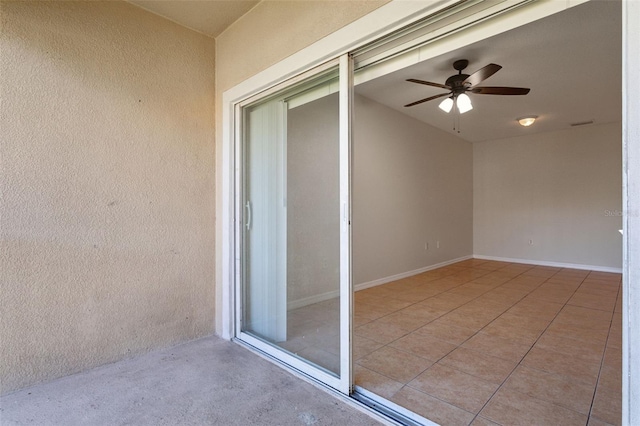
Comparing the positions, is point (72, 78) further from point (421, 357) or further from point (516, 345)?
point (516, 345)

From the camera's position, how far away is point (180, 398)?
188 centimetres

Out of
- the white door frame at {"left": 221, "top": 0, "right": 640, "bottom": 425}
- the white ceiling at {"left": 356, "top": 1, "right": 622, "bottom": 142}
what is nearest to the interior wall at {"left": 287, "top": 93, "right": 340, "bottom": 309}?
the white door frame at {"left": 221, "top": 0, "right": 640, "bottom": 425}

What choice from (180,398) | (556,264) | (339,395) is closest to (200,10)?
(180,398)

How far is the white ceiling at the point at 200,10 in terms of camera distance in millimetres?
2342

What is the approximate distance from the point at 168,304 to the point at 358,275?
96.8 inches

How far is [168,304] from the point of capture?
2.56m

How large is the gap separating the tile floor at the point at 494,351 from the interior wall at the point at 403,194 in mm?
670

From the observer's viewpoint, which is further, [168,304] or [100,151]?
[168,304]

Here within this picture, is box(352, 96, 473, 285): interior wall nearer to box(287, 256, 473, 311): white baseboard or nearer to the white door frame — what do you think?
box(287, 256, 473, 311): white baseboard

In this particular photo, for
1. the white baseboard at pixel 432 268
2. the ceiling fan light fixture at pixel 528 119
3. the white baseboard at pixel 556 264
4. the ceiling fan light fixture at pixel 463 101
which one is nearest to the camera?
the white baseboard at pixel 432 268

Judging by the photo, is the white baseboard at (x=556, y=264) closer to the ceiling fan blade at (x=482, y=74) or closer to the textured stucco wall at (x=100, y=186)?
the ceiling fan blade at (x=482, y=74)

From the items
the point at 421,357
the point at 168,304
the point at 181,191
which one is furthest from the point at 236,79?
the point at 421,357

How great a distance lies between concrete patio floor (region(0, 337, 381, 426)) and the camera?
66.6 inches

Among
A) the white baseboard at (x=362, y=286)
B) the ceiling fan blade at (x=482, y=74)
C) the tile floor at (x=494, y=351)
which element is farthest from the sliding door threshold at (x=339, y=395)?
the ceiling fan blade at (x=482, y=74)
